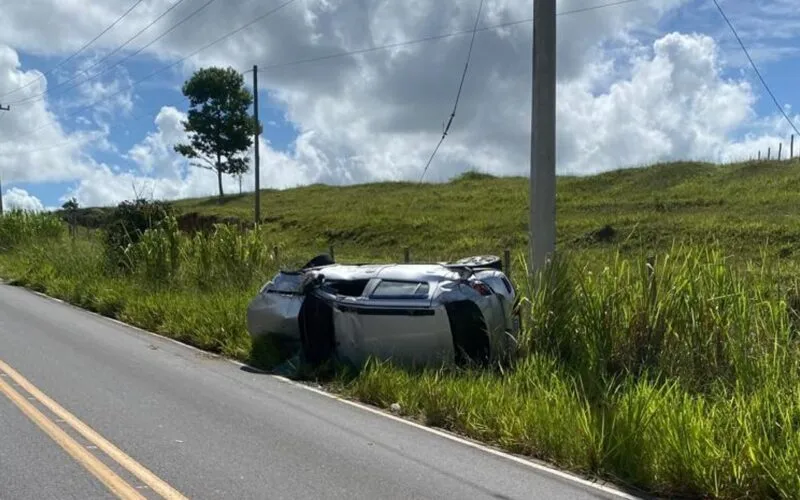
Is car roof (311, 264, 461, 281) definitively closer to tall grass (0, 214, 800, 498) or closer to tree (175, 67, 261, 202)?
tall grass (0, 214, 800, 498)

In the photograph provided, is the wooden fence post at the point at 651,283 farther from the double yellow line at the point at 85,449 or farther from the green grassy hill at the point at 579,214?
the green grassy hill at the point at 579,214

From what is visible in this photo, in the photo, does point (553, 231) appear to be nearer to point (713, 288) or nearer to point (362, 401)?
point (713, 288)

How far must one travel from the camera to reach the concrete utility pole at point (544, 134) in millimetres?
9258

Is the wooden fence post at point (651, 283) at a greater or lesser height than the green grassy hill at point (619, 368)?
greater

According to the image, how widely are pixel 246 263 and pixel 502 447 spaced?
35.0 feet

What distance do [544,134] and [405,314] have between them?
2.71 metres

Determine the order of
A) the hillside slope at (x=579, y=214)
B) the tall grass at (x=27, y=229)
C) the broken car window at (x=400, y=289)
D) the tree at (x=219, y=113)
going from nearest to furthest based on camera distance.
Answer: the broken car window at (x=400, y=289)
the hillside slope at (x=579, y=214)
the tall grass at (x=27, y=229)
the tree at (x=219, y=113)

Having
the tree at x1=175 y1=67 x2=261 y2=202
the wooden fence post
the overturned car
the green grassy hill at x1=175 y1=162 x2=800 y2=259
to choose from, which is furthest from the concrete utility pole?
the tree at x1=175 y1=67 x2=261 y2=202

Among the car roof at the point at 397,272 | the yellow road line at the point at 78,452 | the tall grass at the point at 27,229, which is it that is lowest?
the yellow road line at the point at 78,452

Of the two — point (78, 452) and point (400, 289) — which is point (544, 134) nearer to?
point (400, 289)

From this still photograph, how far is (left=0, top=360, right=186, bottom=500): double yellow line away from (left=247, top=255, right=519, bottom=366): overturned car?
333 centimetres

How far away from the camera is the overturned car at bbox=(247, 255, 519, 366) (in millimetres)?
8930

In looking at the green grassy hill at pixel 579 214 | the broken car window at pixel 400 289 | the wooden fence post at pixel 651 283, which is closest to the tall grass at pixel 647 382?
the wooden fence post at pixel 651 283

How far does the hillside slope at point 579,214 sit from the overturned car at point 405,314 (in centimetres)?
1133
